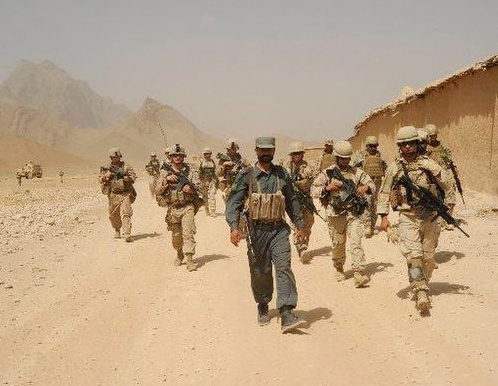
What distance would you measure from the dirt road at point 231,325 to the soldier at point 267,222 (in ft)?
1.13

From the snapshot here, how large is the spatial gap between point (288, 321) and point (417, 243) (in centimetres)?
172

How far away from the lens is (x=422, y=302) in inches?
204

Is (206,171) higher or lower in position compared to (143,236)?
higher

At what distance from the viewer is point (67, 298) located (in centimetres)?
656

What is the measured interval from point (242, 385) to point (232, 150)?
939 centimetres

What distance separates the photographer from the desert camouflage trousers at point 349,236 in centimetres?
656

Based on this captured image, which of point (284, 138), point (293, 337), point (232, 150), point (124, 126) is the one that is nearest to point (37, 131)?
point (124, 126)

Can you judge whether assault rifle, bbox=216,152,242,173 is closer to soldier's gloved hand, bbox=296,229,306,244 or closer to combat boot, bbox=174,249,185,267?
combat boot, bbox=174,249,185,267

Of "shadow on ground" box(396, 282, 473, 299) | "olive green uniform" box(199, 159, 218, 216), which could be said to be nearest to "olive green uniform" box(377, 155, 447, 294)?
"shadow on ground" box(396, 282, 473, 299)

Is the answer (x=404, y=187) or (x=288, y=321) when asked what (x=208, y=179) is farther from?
(x=288, y=321)

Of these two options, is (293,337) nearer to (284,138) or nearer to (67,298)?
(67,298)

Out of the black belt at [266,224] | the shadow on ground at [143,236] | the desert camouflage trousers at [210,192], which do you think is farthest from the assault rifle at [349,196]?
the desert camouflage trousers at [210,192]

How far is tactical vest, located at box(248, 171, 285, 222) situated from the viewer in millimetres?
5035

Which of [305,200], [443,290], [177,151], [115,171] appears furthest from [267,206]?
[115,171]
